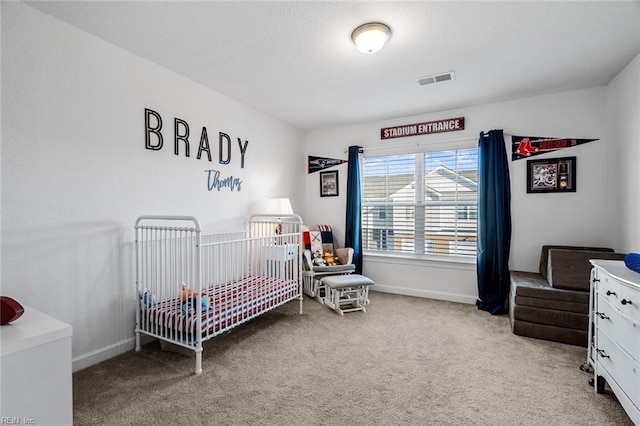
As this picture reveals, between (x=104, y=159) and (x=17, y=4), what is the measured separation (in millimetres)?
973

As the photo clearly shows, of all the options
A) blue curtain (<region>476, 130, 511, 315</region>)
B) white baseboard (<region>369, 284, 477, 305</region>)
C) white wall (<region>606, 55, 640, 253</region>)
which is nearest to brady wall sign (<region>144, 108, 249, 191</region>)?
white baseboard (<region>369, 284, 477, 305</region>)

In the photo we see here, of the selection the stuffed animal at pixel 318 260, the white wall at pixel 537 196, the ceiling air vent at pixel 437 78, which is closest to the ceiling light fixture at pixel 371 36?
the ceiling air vent at pixel 437 78

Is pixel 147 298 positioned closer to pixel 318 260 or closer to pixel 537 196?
pixel 318 260

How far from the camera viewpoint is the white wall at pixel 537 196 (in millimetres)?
3059

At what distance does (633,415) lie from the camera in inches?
57.7

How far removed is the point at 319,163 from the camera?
4.62 metres

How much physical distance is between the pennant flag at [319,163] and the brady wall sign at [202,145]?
4.27 feet

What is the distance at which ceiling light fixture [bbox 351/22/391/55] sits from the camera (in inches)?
78.7

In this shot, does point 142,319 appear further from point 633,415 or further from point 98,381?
point 633,415

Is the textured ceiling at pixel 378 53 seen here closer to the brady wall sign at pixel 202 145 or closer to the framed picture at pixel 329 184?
the brady wall sign at pixel 202 145

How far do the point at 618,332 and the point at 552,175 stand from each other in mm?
2067

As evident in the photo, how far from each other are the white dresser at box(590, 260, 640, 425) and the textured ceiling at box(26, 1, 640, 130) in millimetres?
1588

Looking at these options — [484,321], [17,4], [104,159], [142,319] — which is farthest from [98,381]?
[484,321]

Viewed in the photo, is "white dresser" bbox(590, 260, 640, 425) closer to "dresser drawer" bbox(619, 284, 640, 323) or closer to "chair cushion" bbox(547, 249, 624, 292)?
"dresser drawer" bbox(619, 284, 640, 323)
